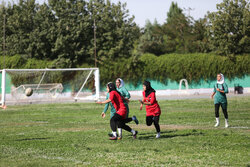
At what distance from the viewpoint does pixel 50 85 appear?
3272cm

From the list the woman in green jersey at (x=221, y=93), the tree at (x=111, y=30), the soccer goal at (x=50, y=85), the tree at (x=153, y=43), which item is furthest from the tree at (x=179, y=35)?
the woman in green jersey at (x=221, y=93)

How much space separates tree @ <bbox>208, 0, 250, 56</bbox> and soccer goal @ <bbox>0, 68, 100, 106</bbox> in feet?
79.7

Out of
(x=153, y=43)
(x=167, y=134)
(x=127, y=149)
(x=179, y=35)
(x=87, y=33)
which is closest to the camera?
(x=127, y=149)

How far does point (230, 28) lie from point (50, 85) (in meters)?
30.5

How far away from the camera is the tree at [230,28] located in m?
51.7

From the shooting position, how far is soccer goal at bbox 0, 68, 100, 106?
3159 cm

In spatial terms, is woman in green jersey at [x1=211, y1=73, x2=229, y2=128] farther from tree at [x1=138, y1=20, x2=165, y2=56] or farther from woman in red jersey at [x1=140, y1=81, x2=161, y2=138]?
tree at [x1=138, y1=20, x2=165, y2=56]

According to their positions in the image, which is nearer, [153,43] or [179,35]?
[179,35]

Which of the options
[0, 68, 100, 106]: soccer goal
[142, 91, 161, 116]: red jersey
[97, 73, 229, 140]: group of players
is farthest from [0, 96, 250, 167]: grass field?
[0, 68, 100, 106]: soccer goal

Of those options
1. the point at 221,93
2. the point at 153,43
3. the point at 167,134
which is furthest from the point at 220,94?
the point at 153,43

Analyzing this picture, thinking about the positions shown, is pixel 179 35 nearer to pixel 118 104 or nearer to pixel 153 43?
pixel 153 43

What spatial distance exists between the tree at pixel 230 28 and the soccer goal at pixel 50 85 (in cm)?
2428

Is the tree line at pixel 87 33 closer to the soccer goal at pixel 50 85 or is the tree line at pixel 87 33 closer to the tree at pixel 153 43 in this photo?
the soccer goal at pixel 50 85

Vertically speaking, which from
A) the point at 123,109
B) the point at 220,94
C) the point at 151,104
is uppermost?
the point at 220,94
